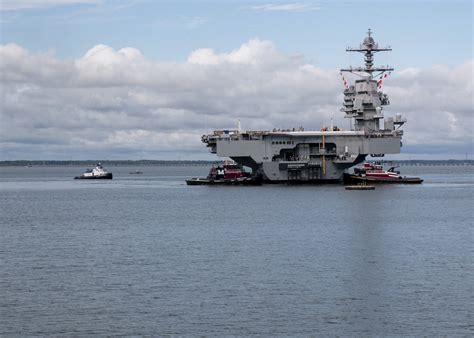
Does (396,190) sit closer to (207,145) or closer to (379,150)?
(379,150)

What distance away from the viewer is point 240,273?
1185 inches


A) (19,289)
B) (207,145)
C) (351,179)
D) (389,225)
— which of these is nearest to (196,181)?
(207,145)

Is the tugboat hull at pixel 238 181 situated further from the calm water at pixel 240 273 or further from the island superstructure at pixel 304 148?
the calm water at pixel 240 273

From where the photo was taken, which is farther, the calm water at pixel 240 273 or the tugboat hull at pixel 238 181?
the tugboat hull at pixel 238 181

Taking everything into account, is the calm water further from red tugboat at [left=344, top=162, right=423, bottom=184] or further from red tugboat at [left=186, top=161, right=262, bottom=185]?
red tugboat at [left=186, top=161, right=262, bottom=185]

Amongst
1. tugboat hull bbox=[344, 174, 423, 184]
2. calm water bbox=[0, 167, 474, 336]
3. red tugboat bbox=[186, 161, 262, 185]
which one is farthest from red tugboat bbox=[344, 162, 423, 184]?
calm water bbox=[0, 167, 474, 336]

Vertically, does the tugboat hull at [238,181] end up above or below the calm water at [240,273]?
above

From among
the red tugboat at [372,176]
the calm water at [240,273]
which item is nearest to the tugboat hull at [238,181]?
the red tugboat at [372,176]

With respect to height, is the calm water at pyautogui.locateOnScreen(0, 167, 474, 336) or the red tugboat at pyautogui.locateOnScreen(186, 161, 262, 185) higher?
the red tugboat at pyautogui.locateOnScreen(186, 161, 262, 185)

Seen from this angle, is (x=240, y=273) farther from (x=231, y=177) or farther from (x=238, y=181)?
(x=231, y=177)

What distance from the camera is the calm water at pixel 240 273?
23047 mm

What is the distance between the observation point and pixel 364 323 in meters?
22.8

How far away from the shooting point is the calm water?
23047 mm

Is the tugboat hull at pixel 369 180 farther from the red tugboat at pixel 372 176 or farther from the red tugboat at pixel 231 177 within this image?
the red tugboat at pixel 231 177
